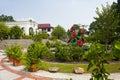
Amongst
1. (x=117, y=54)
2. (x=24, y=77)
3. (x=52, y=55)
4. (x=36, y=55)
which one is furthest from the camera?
(x=52, y=55)

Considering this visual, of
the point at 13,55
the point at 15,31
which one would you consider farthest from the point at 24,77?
the point at 15,31

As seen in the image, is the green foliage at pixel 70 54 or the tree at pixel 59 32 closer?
the green foliage at pixel 70 54

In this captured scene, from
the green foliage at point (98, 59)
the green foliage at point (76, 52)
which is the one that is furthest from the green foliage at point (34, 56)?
the green foliage at point (98, 59)

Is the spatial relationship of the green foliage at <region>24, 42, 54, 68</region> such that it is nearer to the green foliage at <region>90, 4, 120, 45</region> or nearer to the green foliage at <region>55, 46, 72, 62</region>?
the green foliage at <region>55, 46, 72, 62</region>

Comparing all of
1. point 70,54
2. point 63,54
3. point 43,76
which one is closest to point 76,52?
point 70,54

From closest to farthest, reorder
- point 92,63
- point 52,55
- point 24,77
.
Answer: point 92,63 → point 24,77 → point 52,55

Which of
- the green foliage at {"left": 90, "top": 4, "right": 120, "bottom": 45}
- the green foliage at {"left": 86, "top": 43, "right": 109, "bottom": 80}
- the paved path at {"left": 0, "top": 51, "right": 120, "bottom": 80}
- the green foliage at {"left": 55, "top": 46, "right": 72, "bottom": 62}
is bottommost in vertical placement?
the paved path at {"left": 0, "top": 51, "right": 120, "bottom": 80}

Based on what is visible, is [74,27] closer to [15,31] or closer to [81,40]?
[81,40]

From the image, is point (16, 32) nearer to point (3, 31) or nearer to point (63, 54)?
point (3, 31)

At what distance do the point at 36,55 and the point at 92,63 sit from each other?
1121 centimetres

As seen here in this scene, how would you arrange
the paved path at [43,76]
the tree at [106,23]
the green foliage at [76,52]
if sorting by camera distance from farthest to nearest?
the tree at [106,23] → the green foliage at [76,52] → the paved path at [43,76]

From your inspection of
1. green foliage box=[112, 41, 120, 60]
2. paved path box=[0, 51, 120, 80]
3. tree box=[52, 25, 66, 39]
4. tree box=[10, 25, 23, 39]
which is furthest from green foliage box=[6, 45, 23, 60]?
tree box=[52, 25, 66, 39]

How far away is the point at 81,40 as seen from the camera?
60.3ft

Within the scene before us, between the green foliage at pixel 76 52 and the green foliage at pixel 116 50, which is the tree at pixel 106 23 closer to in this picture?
the green foliage at pixel 76 52
